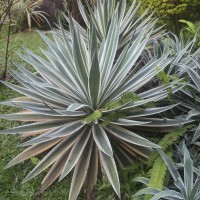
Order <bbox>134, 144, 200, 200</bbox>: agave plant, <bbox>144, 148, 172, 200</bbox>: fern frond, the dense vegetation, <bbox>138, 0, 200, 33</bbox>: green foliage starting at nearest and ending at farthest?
<bbox>134, 144, 200, 200</bbox>: agave plant
<bbox>144, 148, 172, 200</bbox>: fern frond
the dense vegetation
<bbox>138, 0, 200, 33</bbox>: green foliage

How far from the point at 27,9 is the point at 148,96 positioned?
6687mm

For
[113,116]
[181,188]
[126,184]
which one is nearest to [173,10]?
[113,116]

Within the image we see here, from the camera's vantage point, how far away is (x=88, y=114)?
9.34ft

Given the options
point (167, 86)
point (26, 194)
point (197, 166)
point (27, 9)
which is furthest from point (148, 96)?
point (27, 9)

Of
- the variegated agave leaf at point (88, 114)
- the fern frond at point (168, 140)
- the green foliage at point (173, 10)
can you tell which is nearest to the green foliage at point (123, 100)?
the variegated agave leaf at point (88, 114)

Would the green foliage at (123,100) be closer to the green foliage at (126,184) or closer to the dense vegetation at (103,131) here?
the dense vegetation at (103,131)

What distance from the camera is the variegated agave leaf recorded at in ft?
8.49

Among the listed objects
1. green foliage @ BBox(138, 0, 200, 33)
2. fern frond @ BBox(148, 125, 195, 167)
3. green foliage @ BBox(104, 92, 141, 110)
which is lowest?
fern frond @ BBox(148, 125, 195, 167)

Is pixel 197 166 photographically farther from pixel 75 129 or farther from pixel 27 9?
pixel 27 9

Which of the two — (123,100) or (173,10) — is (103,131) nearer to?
(123,100)

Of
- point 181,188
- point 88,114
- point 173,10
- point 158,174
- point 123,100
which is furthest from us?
point 173,10

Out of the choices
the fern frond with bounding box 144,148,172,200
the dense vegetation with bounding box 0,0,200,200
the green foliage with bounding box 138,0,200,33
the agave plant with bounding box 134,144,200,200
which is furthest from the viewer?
the green foliage with bounding box 138,0,200,33

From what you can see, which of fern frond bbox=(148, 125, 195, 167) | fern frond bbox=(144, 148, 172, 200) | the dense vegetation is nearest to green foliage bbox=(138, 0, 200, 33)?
the dense vegetation

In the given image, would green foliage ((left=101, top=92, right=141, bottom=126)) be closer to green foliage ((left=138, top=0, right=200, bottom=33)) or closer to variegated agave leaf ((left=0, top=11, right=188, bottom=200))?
variegated agave leaf ((left=0, top=11, right=188, bottom=200))
